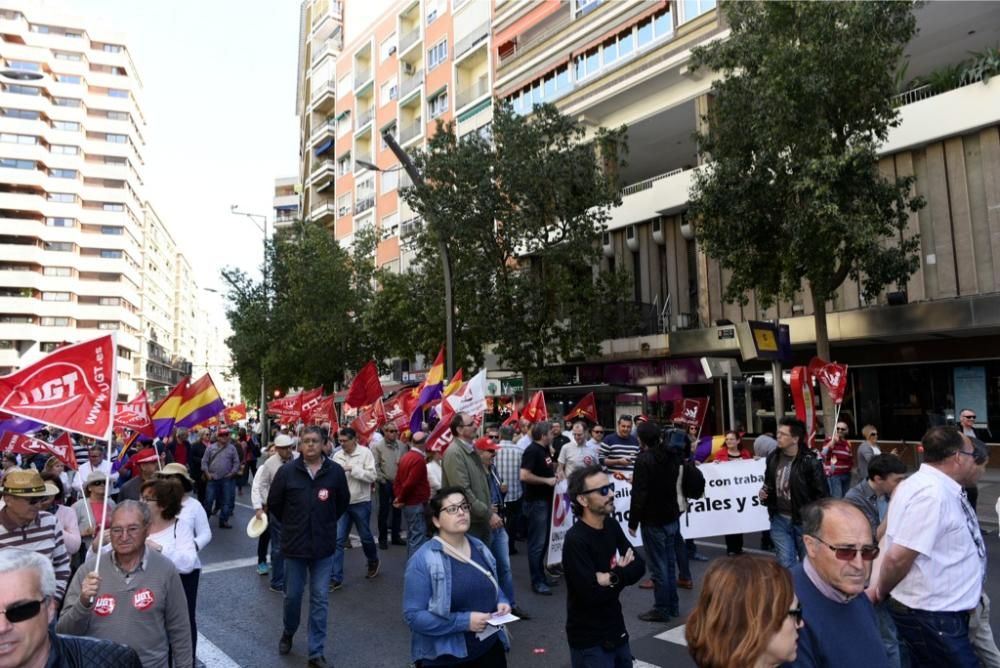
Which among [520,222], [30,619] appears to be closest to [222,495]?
[520,222]

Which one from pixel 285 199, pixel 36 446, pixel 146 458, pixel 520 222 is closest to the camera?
pixel 146 458

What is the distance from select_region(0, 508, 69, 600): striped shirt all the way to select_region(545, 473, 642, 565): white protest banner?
486 cm

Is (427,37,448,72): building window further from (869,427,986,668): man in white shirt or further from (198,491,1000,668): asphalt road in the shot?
(869,427,986,668): man in white shirt

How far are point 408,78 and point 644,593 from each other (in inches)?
1599

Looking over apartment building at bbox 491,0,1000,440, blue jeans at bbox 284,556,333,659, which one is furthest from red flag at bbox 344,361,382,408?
blue jeans at bbox 284,556,333,659

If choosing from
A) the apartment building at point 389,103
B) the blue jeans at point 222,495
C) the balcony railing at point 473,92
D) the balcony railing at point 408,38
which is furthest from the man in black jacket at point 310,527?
the balcony railing at point 408,38

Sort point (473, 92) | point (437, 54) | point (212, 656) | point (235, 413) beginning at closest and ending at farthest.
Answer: point (212, 656)
point (235, 413)
point (473, 92)
point (437, 54)

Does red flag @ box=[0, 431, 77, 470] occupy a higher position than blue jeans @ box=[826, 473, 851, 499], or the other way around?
red flag @ box=[0, 431, 77, 470]

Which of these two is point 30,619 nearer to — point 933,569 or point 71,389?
point 71,389

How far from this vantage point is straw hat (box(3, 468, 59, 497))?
14.6 ft

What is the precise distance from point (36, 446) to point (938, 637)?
11.6 metres

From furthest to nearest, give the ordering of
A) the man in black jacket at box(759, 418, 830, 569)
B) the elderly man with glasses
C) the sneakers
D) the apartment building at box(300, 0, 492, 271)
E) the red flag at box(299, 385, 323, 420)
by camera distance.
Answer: the apartment building at box(300, 0, 492, 271) → the red flag at box(299, 385, 323, 420) → the sneakers → the man in black jacket at box(759, 418, 830, 569) → the elderly man with glasses

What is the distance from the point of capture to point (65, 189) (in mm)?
75000

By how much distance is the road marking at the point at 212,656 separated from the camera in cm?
586
